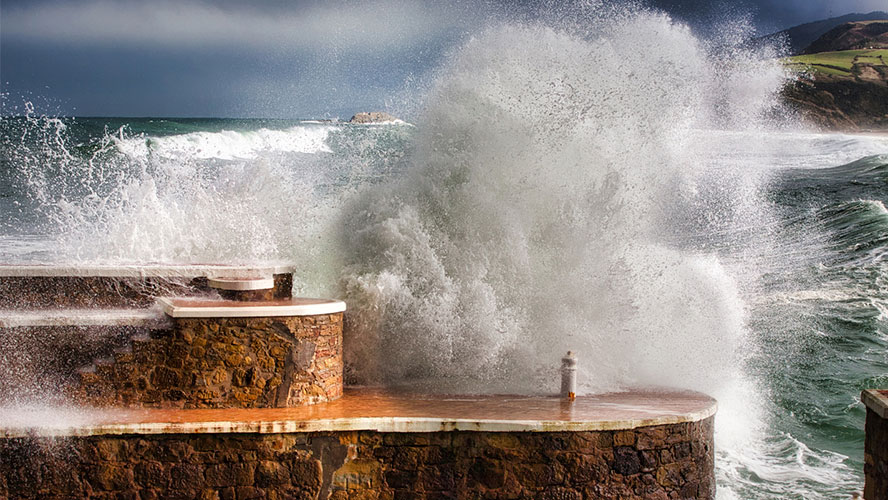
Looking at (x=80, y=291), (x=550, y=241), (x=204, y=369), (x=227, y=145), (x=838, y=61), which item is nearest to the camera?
(x=204, y=369)

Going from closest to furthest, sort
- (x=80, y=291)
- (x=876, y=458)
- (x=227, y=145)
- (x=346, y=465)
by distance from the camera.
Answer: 1. (x=876, y=458)
2. (x=346, y=465)
3. (x=80, y=291)
4. (x=227, y=145)

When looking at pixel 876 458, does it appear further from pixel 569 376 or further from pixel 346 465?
pixel 346 465

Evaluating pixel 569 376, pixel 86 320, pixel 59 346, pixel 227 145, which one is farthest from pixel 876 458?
pixel 227 145

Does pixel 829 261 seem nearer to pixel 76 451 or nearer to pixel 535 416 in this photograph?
pixel 535 416

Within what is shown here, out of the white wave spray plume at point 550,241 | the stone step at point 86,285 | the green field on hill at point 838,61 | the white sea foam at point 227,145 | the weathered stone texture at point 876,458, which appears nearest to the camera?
the weathered stone texture at point 876,458

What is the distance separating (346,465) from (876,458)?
3.80 m

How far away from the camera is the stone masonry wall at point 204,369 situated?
7.79 meters

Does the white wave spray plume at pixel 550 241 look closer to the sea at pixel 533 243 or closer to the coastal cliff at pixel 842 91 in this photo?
the sea at pixel 533 243

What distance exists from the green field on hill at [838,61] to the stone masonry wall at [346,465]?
42035 mm

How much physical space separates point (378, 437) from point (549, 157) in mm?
4510

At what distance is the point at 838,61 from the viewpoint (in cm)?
5244

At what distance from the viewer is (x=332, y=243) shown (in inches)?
432

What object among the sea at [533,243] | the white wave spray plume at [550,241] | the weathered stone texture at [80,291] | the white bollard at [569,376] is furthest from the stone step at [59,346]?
the white bollard at [569,376]

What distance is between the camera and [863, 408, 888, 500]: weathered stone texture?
538 centimetres
